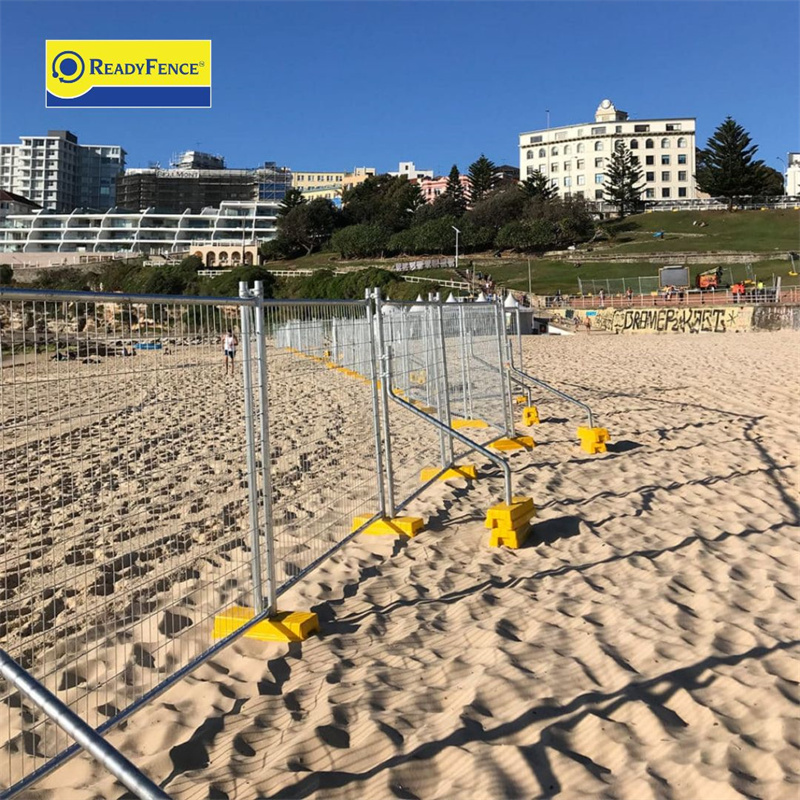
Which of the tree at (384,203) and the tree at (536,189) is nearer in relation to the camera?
the tree at (536,189)

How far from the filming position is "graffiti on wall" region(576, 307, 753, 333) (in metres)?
33.4

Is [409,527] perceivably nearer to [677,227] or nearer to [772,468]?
[772,468]

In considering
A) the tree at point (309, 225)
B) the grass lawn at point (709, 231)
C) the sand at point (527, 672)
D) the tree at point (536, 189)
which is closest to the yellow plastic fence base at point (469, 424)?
the sand at point (527, 672)

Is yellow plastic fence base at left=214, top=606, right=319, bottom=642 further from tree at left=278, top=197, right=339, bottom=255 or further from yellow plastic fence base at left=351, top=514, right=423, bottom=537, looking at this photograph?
tree at left=278, top=197, right=339, bottom=255

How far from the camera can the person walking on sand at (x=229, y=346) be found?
12.3 feet

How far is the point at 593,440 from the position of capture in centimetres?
789

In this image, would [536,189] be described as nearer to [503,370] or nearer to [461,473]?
[503,370]

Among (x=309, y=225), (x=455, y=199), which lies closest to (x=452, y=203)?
(x=455, y=199)

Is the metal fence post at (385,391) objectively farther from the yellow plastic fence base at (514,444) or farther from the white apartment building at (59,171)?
the white apartment building at (59,171)

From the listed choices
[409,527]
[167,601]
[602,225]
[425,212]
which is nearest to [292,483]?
[409,527]

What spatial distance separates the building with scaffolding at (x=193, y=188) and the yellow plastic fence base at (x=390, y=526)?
140 metres

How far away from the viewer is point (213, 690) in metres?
3.18

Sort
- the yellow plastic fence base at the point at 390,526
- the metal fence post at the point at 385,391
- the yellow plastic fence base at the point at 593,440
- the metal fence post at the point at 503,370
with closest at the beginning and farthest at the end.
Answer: the yellow plastic fence base at the point at 390,526, the metal fence post at the point at 385,391, the yellow plastic fence base at the point at 593,440, the metal fence post at the point at 503,370

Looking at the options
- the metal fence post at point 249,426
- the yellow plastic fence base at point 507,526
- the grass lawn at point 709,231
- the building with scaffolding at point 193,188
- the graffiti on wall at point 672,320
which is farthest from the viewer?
the building with scaffolding at point 193,188
